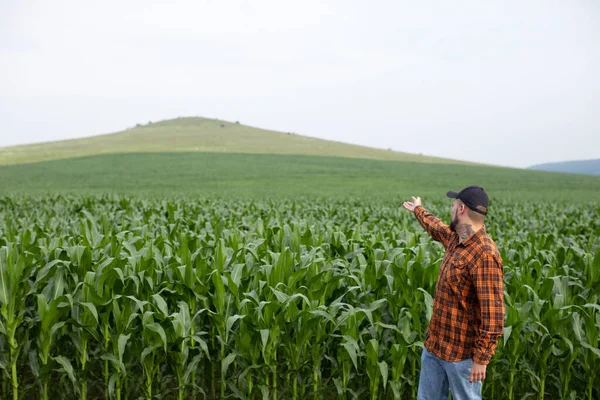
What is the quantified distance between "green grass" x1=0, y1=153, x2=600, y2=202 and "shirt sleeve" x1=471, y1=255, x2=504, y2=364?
37.1m

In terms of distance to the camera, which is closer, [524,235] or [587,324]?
[587,324]

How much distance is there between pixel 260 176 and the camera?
55.1 meters

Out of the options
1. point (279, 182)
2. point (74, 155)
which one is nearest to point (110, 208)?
point (279, 182)

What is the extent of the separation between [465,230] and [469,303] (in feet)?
1.72

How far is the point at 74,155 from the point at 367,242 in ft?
257

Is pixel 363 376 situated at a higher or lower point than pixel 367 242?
lower

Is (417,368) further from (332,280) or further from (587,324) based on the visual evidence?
(587,324)

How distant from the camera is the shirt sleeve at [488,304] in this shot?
10.4 feet

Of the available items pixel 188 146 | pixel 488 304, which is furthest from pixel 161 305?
pixel 188 146

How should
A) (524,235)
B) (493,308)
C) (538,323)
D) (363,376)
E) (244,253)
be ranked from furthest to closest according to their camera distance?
(524,235), (244,253), (363,376), (538,323), (493,308)

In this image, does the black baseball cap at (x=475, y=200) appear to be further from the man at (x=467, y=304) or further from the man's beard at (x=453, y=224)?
the man's beard at (x=453, y=224)

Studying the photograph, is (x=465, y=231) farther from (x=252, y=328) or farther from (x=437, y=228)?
(x=252, y=328)

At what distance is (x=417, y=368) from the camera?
16.6 ft

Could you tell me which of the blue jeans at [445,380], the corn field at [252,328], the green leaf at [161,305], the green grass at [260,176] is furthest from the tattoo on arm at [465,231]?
the green grass at [260,176]
